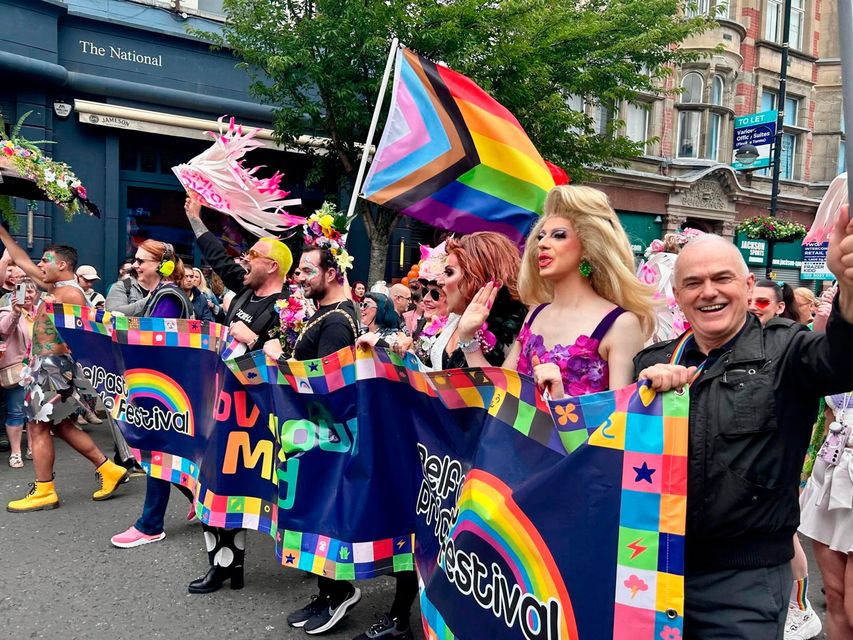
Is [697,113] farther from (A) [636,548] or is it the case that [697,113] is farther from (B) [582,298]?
(A) [636,548]

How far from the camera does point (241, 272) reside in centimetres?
549

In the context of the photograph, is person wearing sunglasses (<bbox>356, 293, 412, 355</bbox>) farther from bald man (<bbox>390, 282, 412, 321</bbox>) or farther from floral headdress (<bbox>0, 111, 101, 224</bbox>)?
floral headdress (<bbox>0, 111, 101, 224</bbox>)

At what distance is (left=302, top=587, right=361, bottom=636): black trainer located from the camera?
12.2ft

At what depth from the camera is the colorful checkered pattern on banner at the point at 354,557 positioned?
337 centimetres

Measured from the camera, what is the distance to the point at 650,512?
1910 millimetres

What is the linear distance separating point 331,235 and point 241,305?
923 millimetres

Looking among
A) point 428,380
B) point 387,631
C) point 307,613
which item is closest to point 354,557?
point 387,631

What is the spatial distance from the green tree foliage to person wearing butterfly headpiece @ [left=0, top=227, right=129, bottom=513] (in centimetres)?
579

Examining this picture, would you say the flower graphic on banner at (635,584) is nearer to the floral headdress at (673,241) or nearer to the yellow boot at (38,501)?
the floral headdress at (673,241)

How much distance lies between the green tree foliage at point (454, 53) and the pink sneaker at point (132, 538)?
7550 mm

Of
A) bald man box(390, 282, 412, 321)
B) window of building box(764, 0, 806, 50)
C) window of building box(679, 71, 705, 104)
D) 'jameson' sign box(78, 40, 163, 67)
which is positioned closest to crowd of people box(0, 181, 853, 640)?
bald man box(390, 282, 412, 321)

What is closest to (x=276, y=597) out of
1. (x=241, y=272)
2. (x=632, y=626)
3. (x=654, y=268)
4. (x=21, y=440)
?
(x=241, y=272)

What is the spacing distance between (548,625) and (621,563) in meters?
0.33

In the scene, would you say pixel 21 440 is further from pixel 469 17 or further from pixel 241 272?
pixel 469 17
